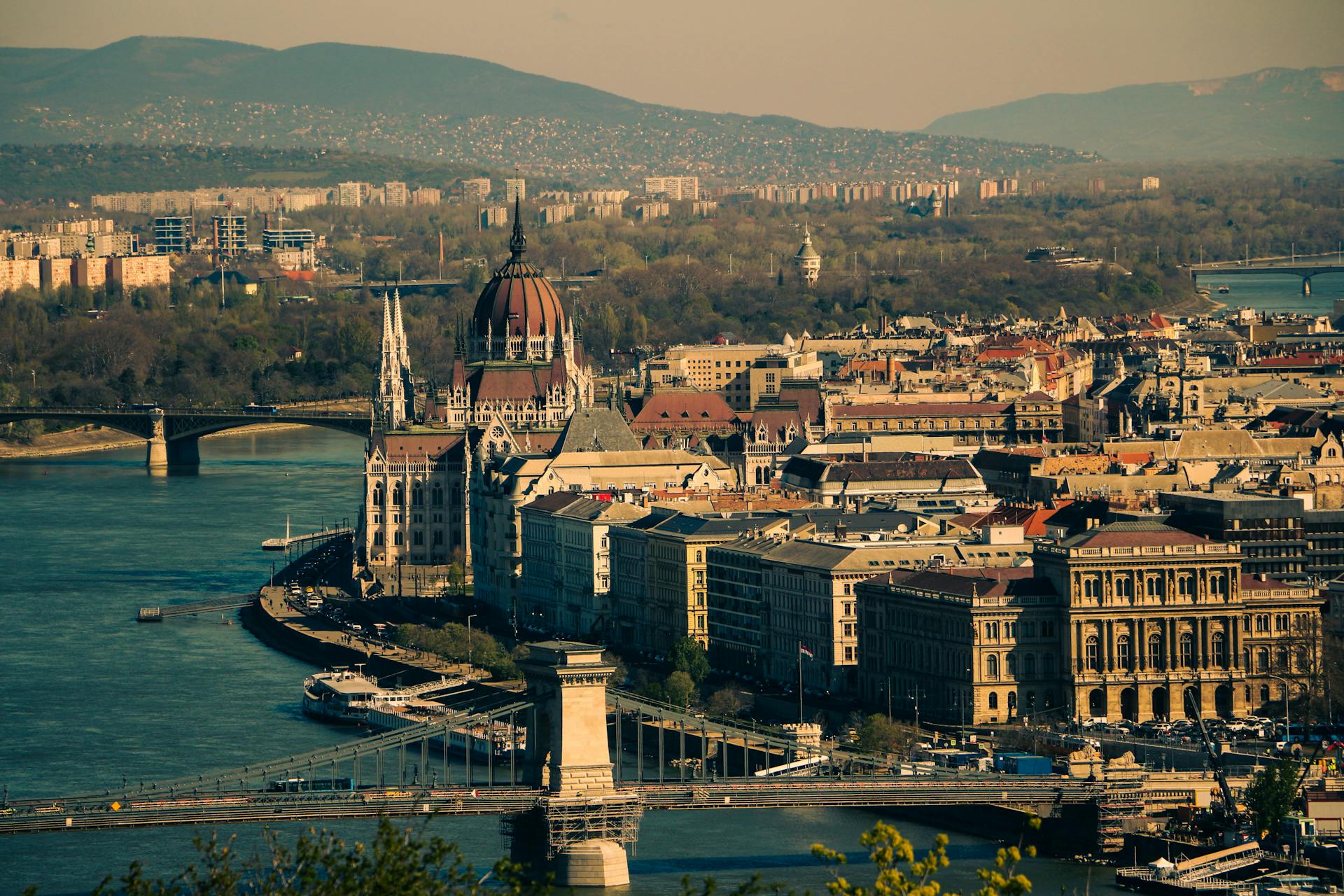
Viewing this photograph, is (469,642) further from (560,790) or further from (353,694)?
(560,790)

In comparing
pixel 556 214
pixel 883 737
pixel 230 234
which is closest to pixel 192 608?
pixel 883 737

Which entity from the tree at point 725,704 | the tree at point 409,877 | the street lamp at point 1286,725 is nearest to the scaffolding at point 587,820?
the street lamp at point 1286,725

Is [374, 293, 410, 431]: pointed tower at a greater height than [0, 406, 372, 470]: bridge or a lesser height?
greater

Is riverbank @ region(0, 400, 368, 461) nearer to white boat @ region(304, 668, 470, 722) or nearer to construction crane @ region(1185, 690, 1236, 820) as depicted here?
white boat @ region(304, 668, 470, 722)

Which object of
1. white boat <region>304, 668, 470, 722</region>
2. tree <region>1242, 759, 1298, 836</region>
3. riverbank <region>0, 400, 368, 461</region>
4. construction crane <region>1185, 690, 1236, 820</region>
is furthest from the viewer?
riverbank <region>0, 400, 368, 461</region>

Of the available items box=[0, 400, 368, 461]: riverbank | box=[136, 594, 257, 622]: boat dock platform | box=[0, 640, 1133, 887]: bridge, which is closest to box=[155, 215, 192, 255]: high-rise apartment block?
box=[0, 400, 368, 461]: riverbank

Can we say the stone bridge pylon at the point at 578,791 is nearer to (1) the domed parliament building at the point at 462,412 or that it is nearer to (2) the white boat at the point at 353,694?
(2) the white boat at the point at 353,694
